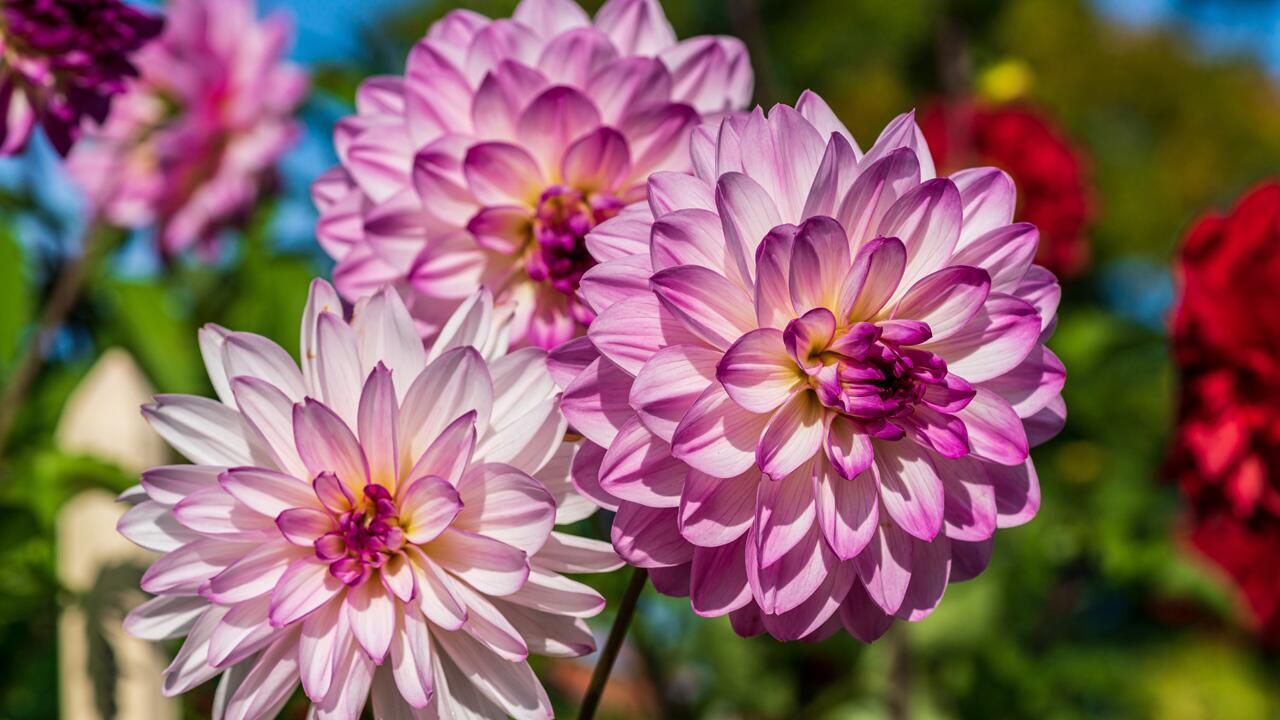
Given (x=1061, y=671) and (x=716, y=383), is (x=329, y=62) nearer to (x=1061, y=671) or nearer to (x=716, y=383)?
(x=716, y=383)

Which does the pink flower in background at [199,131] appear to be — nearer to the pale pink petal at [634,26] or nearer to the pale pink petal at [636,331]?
the pale pink petal at [634,26]

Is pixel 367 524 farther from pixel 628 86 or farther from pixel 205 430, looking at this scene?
pixel 628 86

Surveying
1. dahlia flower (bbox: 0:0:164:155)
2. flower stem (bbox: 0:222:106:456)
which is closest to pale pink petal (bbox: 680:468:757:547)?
dahlia flower (bbox: 0:0:164:155)

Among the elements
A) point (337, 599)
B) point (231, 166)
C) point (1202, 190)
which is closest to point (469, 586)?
point (337, 599)

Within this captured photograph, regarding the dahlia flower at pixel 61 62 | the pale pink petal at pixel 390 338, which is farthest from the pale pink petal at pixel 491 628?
the dahlia flower at pixel 61 62

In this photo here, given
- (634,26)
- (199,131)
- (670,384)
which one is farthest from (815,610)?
(199,131)

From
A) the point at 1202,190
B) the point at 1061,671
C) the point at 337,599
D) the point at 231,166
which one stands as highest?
the point at 337,599

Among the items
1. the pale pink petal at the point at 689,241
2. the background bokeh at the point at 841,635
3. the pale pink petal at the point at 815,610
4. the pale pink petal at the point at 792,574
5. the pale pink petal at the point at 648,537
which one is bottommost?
the background bokeh at the point at 841,635
